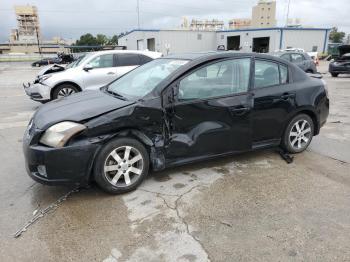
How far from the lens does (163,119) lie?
3746mm

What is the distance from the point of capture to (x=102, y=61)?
9.25 metres

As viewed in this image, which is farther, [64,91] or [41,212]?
[64,91]

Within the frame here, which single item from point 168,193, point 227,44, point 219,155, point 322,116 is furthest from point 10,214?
point 227,44

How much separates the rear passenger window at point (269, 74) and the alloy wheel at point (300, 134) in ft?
2.35

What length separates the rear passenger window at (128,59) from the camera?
372 inches

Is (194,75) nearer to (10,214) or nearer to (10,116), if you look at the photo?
(10,214)

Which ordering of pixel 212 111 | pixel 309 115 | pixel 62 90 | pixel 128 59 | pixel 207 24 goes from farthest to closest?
pixel 207 24, pixel 128 59, pixel 62 90, pixel 309 115, pixel 212 111

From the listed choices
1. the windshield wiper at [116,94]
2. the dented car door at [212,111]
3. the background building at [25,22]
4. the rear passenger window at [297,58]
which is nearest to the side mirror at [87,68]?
the windshield wiper at [116,94]

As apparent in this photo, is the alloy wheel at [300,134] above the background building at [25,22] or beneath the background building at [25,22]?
beneath

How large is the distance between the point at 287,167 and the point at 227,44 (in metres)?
53.0

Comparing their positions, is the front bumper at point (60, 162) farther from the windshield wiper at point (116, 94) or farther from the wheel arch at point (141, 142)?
the windshield wiper at point (116, 94)

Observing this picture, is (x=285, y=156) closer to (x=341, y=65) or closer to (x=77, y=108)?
(x=77, y=108)

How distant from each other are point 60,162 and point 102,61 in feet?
21.3

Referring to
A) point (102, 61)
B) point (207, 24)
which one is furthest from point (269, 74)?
point (207, 24)
